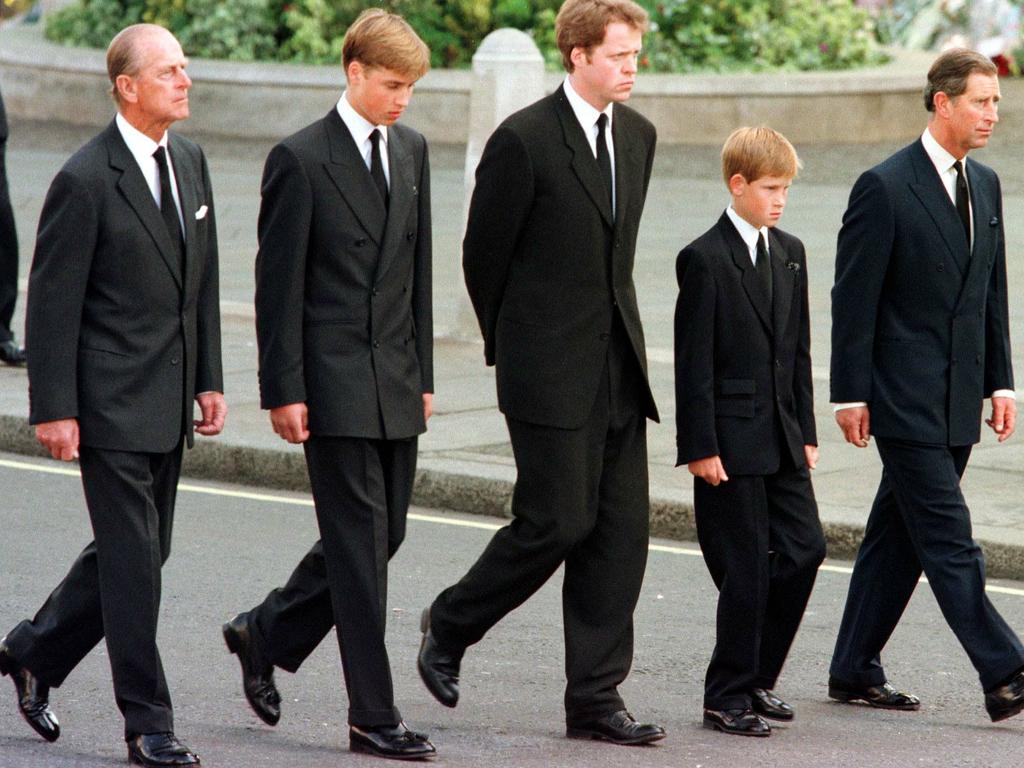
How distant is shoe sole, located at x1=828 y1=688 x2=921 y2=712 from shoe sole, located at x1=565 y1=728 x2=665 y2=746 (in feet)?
2.51

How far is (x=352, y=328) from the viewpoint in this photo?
5.19 metres

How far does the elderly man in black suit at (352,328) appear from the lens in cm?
512

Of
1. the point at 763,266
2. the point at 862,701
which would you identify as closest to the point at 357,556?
the point at 763,266

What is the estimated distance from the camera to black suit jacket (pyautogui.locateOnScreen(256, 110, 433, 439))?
5125 mm

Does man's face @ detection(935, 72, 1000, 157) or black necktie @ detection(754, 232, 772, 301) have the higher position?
man's face @ detection(935, 72, 1000, 157)

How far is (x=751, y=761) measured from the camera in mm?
5234

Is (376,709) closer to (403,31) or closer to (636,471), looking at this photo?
(636,471)

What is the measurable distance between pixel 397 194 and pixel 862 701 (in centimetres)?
195

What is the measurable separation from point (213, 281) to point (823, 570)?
321cm

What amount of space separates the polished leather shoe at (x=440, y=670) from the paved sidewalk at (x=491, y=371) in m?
0.98

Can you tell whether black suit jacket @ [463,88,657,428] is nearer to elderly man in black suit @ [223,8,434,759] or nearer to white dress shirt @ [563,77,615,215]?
white dress shirt @ [563,77,615,215]

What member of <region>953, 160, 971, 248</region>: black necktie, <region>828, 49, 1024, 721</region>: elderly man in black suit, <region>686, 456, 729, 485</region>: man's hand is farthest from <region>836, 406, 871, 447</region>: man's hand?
<region>953, 160, 971, 248</region>: black necktie

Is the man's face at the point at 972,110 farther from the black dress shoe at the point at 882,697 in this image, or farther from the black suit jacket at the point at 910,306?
the black dress shoe at the point at 882,697

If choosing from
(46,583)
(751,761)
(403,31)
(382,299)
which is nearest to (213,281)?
(382,299)
